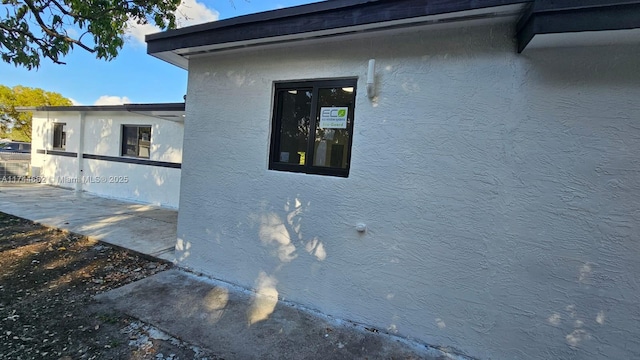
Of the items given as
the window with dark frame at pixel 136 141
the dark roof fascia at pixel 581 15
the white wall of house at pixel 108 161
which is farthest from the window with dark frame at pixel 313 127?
the window with dark frame at pixel 136 141

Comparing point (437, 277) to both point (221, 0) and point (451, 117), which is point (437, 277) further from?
point (221, 0)

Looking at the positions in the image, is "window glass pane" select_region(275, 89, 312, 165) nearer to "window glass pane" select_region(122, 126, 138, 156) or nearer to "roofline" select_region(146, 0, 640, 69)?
"roofline" select_region(146, 0, 640, 69)

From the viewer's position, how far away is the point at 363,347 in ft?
8.13

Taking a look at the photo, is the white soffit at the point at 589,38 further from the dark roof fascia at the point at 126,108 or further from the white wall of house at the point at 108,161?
the white wall of house at the point at 108,161

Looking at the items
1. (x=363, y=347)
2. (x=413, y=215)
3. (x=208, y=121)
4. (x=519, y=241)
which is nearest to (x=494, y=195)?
(x=519, y=241)

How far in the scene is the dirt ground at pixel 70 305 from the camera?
2250 millimetres

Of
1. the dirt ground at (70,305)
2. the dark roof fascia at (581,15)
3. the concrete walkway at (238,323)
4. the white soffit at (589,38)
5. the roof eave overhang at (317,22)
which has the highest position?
the roof eave overhang at (317,22)

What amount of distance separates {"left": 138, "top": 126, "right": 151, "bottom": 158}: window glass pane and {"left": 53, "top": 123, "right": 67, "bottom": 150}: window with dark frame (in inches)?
165

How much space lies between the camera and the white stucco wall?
6.71ft

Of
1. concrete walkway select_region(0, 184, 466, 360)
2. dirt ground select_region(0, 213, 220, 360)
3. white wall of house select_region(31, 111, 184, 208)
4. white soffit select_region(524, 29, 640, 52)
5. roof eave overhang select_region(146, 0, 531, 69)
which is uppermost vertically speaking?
roof eave overhang select_region(146, 0, 531, 69)

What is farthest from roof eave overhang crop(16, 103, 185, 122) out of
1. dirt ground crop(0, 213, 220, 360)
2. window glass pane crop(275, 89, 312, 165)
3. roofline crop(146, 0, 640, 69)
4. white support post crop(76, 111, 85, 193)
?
window glass pane crop(275, 89, 312, 165)

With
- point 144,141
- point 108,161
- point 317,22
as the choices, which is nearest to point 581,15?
point 317,22

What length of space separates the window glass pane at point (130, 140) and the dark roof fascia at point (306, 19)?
6170mm

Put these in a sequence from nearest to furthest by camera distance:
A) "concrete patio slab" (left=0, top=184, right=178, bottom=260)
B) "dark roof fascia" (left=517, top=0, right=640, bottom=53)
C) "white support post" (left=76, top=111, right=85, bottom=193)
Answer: "dark roof fascia" (left=517, top=0, right=640, bottom=53), "concrete patio slab" (left=0, top=184, right=178, bottom=260), "white support post" (left=76, top=111, right=85, bottom=193)
